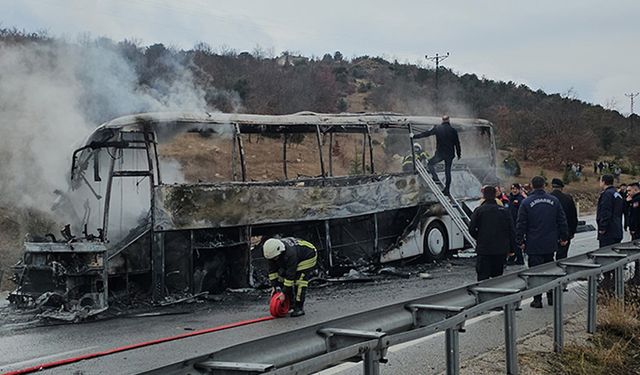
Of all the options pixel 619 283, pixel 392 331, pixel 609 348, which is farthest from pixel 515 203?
pixel 392 331

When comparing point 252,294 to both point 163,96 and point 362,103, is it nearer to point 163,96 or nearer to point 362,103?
point 163,96

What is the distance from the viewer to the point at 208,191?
11.7m

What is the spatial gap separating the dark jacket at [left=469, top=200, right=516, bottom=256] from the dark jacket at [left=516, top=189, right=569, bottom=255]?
63 centimetres

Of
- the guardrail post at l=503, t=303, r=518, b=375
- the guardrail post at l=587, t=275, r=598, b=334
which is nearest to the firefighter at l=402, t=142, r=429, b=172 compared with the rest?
the guardrail post at l=587, t=275, r=598, b=334

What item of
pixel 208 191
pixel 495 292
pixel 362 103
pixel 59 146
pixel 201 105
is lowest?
pixel 495 292

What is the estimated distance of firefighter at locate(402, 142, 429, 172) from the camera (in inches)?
610

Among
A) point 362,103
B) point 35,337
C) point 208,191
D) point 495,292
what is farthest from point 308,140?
point 362,103

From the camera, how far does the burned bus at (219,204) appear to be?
406 inches

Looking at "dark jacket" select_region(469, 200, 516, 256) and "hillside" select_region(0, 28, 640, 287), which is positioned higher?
"hillside" select_region(0, 28, 640, 287)

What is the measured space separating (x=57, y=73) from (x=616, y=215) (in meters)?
Answer: 11.6

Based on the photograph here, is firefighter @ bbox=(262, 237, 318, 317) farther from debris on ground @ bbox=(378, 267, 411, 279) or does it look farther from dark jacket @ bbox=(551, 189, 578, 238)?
debris on ground @ bbox=(378, 267, 411, 279)

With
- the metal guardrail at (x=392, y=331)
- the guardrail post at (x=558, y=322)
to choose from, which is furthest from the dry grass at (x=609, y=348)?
the metal guardrail at (x=392, y=331)

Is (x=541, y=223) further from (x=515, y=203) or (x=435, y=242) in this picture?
(x=435, y=242)

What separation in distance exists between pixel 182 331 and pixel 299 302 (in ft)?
5.16
